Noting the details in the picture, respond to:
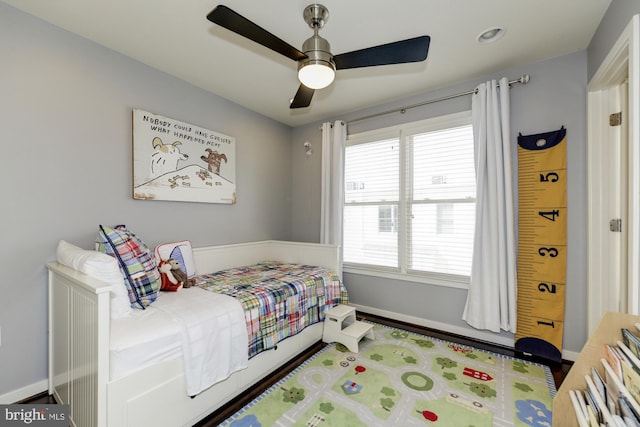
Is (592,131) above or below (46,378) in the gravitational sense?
above

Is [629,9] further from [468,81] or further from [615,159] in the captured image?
[468,81]

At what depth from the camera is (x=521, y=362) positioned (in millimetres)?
2199

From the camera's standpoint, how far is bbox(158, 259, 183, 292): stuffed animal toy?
6.73 feet

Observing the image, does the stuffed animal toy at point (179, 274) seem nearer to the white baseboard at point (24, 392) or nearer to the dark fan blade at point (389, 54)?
the white baseboard at point (24, 392)

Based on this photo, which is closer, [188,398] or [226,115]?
[188,398]

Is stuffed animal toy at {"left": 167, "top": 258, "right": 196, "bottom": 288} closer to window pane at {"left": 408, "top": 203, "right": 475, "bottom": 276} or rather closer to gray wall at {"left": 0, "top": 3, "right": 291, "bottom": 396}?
gray wall at {"left": 0, "top": 3, "right": 291, "bottom": 396}

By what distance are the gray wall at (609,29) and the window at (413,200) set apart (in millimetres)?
899

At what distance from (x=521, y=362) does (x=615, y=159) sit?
1670 millimetres

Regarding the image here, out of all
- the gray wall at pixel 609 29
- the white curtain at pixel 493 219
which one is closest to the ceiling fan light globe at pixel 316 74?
the gray wall at pixel 609 29

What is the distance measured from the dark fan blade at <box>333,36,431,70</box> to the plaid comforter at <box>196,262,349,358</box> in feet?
5.51

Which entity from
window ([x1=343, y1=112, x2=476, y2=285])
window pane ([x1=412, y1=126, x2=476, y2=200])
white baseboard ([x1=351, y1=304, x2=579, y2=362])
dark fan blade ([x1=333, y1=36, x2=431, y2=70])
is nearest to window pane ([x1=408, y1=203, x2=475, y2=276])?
window ([x1=343, y1=112, x2=476, y2=285])

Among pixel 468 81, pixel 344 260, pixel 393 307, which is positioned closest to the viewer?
pixel 468 81

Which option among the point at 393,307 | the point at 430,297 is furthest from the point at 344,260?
the point at 430,297

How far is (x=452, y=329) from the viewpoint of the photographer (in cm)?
272
